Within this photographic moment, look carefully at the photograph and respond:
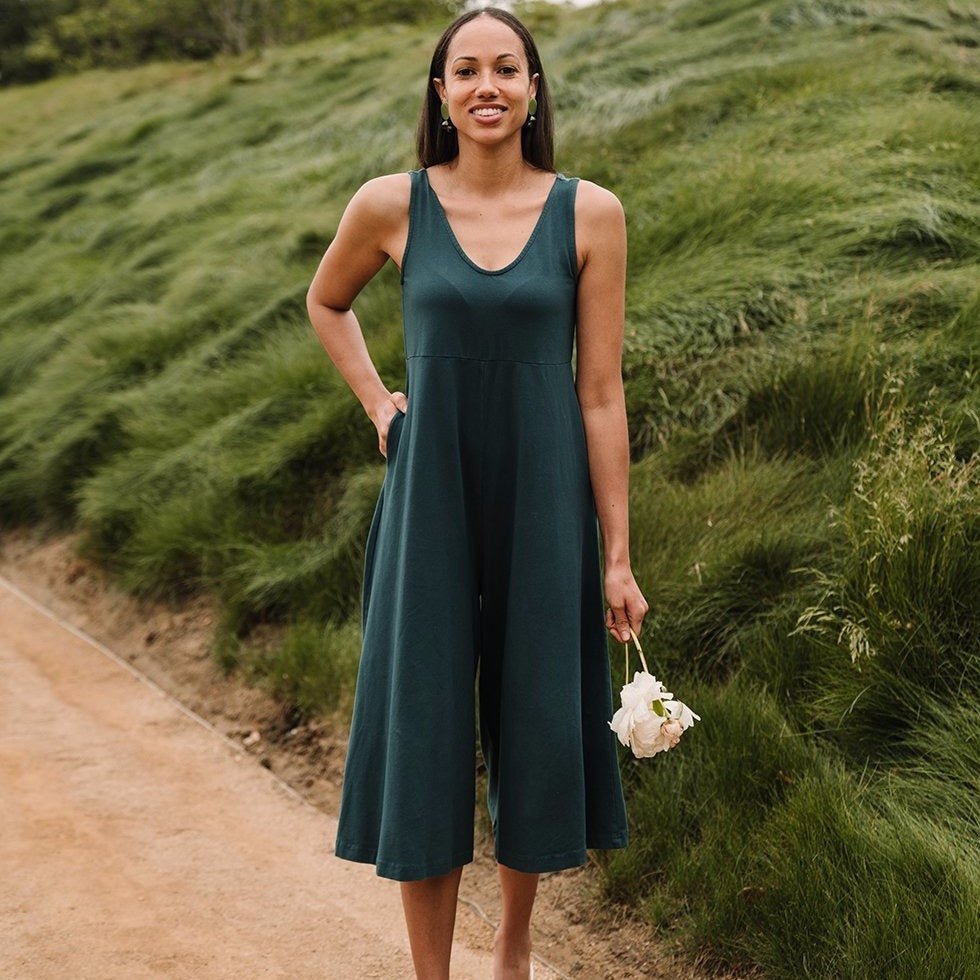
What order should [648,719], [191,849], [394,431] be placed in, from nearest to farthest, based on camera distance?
[648,719], [394,431], [191,849]

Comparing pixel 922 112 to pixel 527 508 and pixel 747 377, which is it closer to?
pixel 747 377

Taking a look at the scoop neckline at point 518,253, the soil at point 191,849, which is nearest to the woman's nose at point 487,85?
the scoop neckline at point 518,253

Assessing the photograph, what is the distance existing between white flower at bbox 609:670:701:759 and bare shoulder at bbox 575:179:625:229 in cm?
90

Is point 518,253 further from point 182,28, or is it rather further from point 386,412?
point 182,28

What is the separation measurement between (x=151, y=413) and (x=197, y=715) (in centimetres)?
224

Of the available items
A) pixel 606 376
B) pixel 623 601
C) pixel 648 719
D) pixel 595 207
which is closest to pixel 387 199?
pixel 595 207

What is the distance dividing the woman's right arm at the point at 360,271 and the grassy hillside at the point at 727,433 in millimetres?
1336

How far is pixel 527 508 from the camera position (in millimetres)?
2422

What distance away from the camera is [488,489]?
246cm

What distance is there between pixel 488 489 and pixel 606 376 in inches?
13.3

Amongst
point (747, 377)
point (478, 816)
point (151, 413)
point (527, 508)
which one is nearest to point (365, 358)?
point (527, 508)

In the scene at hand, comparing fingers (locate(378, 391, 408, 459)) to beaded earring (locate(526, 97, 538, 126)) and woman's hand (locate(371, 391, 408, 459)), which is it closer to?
woman's hand (locate(371, 391, 408, 459))

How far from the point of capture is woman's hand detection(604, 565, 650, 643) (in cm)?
256

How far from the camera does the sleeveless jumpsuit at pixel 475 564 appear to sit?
7.84ft
